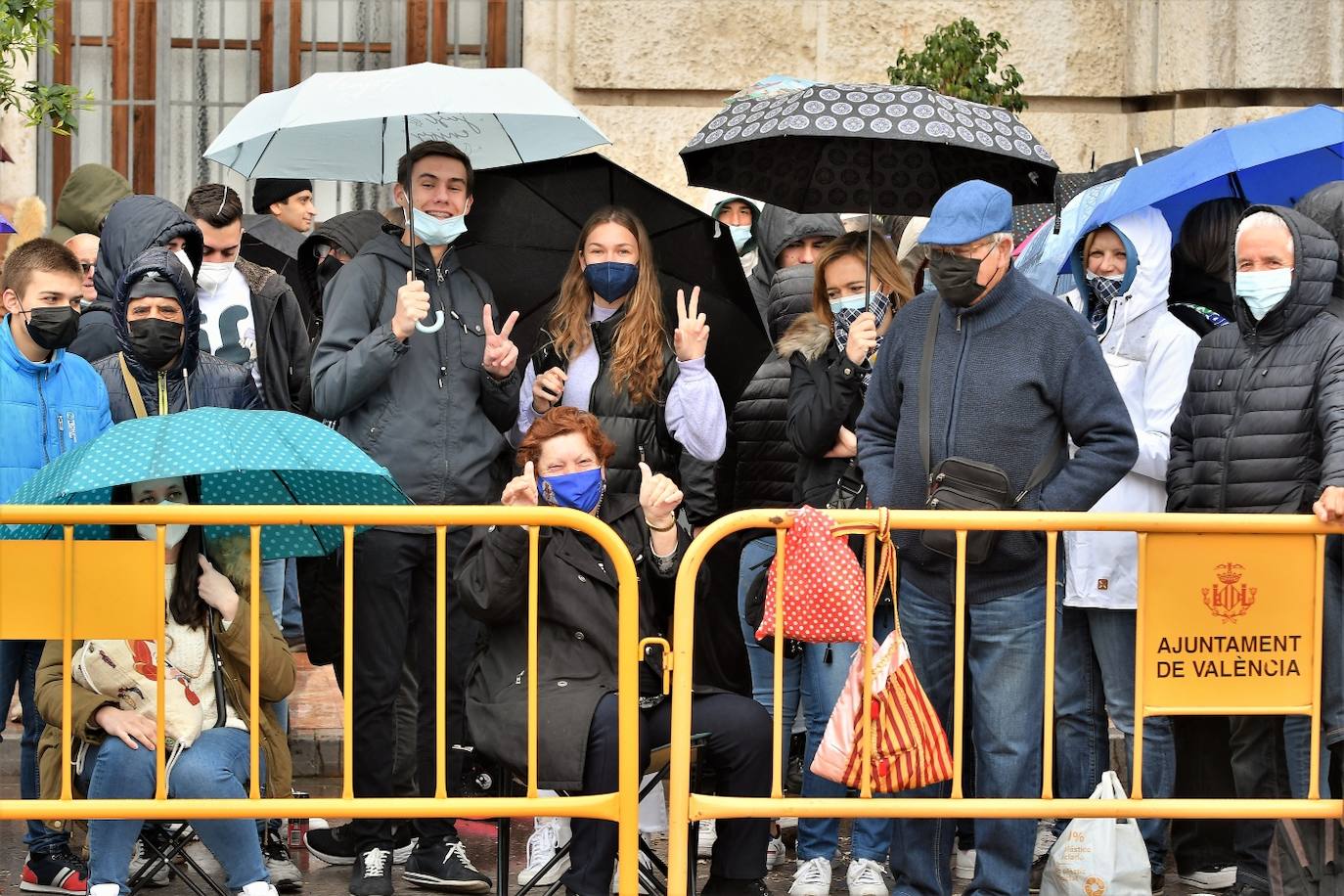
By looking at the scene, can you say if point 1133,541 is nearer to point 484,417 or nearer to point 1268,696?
point 1268,696

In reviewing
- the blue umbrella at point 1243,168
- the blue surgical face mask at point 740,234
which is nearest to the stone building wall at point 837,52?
the blue surgical face mask at point 740,234

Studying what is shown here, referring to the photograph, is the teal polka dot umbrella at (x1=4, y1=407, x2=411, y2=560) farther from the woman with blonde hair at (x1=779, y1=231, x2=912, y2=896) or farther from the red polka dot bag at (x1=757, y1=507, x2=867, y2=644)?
the woman with blonde hair at (x1=779, y1=231, x2=912, y2=896)

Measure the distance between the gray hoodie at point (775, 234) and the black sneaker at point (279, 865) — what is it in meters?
2.51

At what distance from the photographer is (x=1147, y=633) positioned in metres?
5.55

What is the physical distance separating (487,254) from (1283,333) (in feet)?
9.00

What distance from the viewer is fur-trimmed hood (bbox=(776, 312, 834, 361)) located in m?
6.75

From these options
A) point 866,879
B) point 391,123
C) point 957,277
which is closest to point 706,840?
point 866,879

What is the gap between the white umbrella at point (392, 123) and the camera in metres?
6.79

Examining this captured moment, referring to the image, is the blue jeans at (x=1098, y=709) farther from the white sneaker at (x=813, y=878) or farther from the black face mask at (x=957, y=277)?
the black face mask at (x=957, y=277)

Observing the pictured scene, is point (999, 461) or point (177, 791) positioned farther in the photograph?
point (999, 461)

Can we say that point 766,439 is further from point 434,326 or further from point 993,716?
point 993,716

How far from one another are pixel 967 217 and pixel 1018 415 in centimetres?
58

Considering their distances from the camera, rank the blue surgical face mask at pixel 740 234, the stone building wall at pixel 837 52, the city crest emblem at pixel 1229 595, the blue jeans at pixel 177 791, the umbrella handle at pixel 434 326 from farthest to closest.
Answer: the stone building wall at pixel 837 52 → the blue surgical face mask at pixel 740 234 → the umbrella handle at pixel 434 326 → the blue jeans at pixel 177 791 → the city crest emblem at pixel 1229 595

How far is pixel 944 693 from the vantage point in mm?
6023
